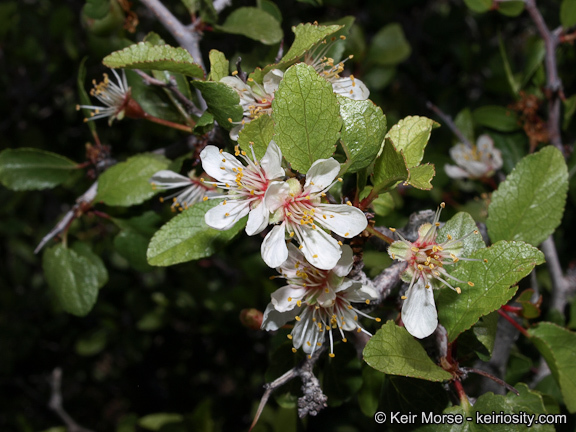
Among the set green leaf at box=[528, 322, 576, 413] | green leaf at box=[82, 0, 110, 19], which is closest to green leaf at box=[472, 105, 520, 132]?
green leaf at box=[528, 322, 576, 413]

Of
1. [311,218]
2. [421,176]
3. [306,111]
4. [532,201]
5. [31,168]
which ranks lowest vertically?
[31,168]

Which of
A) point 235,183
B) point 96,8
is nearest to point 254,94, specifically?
point 235,183

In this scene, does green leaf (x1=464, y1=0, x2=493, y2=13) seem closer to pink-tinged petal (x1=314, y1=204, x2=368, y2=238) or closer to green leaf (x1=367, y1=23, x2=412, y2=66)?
green leaf (x1=367, y1=23, x2=412, y2=66)

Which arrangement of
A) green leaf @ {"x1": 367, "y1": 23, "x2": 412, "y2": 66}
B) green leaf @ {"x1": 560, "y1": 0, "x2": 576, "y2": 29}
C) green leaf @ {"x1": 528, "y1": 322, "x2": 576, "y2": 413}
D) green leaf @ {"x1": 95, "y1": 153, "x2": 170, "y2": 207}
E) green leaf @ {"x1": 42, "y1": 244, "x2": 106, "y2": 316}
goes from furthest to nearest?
1. green leaf @ {"x1": 367, "y1": 23, "x2": 412, "y2": 66}
2. green leaf @ {"x1": 560, "y1": 0, "x2": 576, "y2": 29}
3. green leaf @ {"x1": 42, "y1": 244, "x2": 106, "y2": 316}
4. green leaf @ {"x1": 95, "y1": 153, "x2": 170, "y2": 207}
5. green leaf @ {"x1": 528, "y1": 322, "x2": 576, "y2": 413}

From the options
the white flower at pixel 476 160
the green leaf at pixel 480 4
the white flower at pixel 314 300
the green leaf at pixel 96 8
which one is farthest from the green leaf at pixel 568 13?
the green leaf at pixel 96 8

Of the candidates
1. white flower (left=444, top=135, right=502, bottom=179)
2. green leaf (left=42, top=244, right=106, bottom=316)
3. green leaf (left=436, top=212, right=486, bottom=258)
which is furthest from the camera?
white flower (left=444, top=135, right=502, bottom=179)

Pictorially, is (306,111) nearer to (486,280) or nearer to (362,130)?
(362,130)
